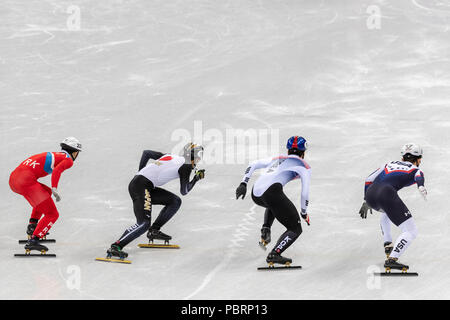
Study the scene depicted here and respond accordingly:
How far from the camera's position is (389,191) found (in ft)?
32.1

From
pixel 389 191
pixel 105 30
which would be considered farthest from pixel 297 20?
pixel 389 191

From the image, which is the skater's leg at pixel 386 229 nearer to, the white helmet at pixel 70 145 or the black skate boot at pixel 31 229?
the white helmet at pixel 70 145

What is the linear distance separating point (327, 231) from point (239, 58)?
34.2 feet

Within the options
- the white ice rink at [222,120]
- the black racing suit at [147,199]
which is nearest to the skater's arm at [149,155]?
the black racing suit at [147,199]

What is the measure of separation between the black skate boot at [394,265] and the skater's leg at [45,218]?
4.56 metres

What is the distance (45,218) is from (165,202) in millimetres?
1697

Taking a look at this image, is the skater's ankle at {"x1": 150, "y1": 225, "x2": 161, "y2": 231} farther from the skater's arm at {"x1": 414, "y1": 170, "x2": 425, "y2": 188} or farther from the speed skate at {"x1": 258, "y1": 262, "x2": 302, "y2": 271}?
the skater's arm at {"x1": 414, "y1": 170, "x2": 425, "y2": 188}

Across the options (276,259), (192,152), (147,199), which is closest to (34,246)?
(147,199)

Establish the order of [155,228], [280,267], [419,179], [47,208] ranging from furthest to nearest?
[155,228] → [47,208] → [280,267] → [419,179]

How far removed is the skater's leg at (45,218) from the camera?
10.6m

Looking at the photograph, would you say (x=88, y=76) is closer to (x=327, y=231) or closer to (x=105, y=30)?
(x=105, y=30)

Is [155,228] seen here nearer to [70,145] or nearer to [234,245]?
[234,245]

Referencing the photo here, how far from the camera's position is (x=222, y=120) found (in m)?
17.5

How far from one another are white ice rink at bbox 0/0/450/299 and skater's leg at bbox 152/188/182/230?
0.40 metres
